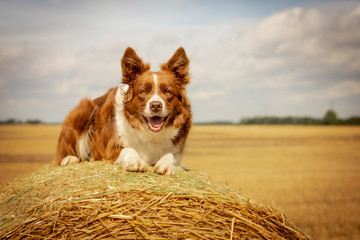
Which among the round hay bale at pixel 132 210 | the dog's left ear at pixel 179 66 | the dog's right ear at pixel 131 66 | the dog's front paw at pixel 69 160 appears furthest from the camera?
the dog's front paw at pixel 69 160

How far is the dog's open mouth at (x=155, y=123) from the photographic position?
450 centimetres

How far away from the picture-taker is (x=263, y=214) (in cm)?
375

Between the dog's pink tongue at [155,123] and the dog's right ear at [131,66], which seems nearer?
the dog's pink tongue at [155,123]

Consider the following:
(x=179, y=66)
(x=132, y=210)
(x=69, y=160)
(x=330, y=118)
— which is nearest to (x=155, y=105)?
(x=179, y=66)

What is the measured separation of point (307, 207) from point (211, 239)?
9.63 metres

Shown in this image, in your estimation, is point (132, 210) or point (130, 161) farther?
point (130, 161)

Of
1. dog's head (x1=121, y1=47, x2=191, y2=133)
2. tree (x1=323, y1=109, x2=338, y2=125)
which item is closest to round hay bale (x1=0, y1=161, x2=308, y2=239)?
dog's head (x1=121, y1=47, x2=191, y2=133)

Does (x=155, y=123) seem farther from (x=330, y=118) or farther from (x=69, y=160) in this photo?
(x=330, y=118)

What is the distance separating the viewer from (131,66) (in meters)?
4.72

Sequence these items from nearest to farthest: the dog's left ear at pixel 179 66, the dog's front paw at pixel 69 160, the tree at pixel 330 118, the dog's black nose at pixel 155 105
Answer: the dog's black nose at pixel 155 105
the dog's left ear at pixel 179 66
the dog's front paw at pixel 69 160
the tree at pixel 330 118

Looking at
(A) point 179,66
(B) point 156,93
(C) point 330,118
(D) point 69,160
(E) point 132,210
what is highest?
(A) point 179,66

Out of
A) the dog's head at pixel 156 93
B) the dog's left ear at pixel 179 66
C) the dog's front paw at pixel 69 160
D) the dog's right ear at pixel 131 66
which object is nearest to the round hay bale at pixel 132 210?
the dog's head at pixel 156 93

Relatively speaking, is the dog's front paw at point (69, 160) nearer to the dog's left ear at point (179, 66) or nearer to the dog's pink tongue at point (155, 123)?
the dog's pink tongue at point (155, 123)

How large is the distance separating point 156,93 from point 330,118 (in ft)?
266
